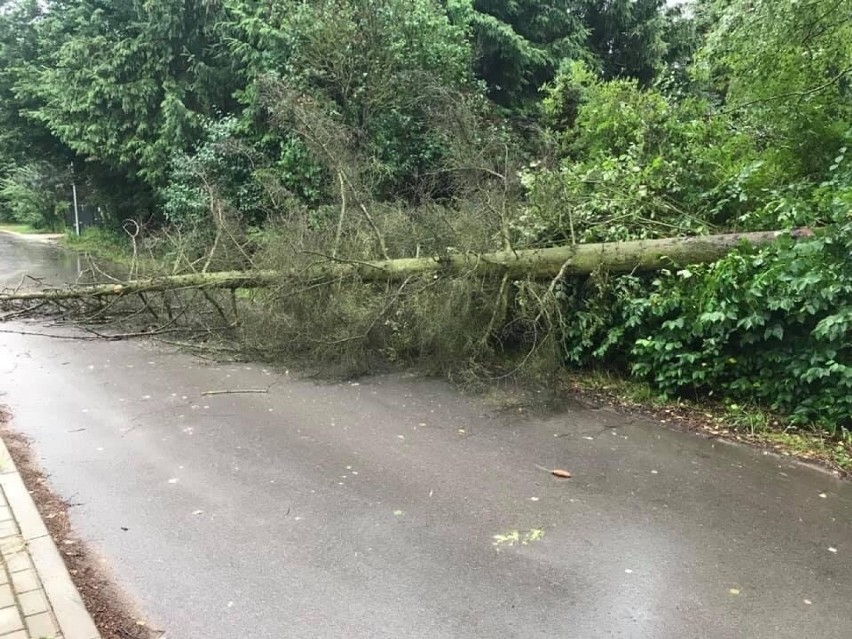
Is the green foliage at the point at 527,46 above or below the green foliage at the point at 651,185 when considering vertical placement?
above

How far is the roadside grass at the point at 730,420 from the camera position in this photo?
4715 mm

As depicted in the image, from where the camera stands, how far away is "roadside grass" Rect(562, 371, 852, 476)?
15.5 feet

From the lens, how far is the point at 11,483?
4086 millimetres

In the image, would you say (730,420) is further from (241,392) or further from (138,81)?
(138,81)

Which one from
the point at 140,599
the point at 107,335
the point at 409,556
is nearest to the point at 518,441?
the point at 409,556

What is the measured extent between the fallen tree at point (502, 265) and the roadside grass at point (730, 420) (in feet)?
3.93

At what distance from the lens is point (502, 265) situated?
21.8ft

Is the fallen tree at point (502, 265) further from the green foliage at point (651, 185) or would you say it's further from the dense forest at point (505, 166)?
the green foliage at point (651, 185)

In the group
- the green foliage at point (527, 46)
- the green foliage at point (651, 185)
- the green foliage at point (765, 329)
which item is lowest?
the green foliage at point (765, 329)

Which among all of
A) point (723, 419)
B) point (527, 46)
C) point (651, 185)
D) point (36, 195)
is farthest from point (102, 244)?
point (723, 419)

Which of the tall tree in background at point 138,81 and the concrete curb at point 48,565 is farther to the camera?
the tall tree in background at point 138,81

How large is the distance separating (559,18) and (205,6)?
7.83m

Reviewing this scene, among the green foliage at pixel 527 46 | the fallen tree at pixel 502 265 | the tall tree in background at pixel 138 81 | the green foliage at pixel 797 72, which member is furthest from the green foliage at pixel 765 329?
the tall tree in background at pixel 138 81

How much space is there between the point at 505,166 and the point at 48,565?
19.9 feet
